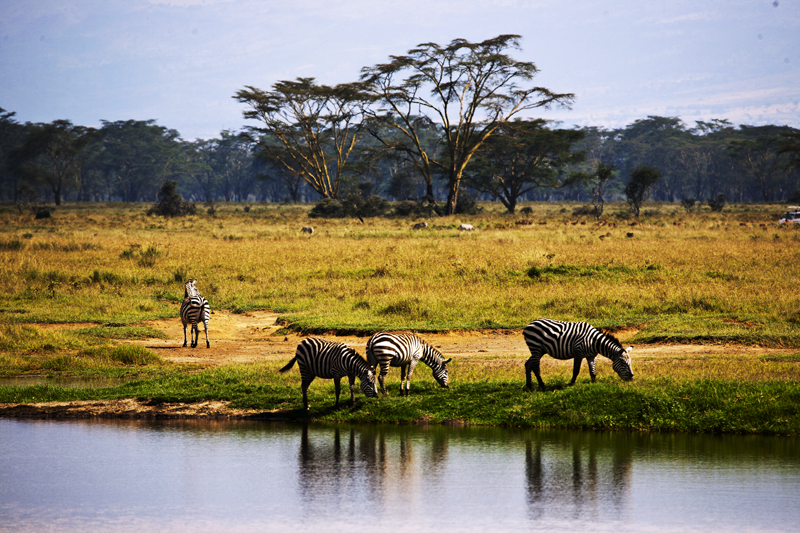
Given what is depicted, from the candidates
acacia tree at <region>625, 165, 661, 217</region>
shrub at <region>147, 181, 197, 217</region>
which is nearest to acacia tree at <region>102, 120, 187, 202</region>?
shrub at <region>147, 181, 197, 217</region>

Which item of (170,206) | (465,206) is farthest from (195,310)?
(465,206)

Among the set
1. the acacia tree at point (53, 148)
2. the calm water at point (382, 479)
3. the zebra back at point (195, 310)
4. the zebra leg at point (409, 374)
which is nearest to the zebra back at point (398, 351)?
the zebra leg at point (409, 374)

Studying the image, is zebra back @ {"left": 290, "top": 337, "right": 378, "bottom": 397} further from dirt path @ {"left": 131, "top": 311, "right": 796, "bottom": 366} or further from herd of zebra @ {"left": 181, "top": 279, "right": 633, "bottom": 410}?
dirt path @ {"left": 131, "top": 311, "right": 796, "bottom": 366}

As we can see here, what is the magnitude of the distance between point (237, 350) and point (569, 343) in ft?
26.6

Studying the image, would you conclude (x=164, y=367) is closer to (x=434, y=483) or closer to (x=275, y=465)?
(x=275, y=465)

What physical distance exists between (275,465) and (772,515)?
5.50m

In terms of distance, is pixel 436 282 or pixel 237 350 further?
pixel 436 282

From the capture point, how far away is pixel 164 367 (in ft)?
46.8

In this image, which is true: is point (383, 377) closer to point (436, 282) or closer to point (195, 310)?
point (195, 310)

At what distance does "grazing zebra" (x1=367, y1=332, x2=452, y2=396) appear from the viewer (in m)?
10.4

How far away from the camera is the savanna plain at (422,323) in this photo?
425 inches

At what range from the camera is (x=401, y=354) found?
10555mm

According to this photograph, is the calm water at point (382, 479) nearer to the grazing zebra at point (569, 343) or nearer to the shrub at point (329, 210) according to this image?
the grazing zebra at point (569, 343)

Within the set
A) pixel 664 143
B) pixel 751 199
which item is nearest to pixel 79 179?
pixel 664 143
